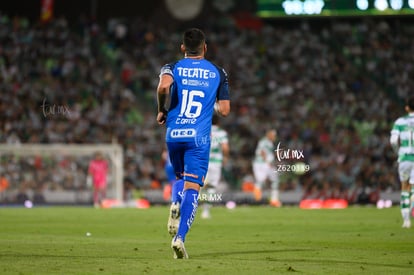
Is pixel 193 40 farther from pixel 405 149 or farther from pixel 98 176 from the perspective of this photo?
pixel 98 176

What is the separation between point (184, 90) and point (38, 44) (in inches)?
1241

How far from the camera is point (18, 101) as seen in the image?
→ 3903cm

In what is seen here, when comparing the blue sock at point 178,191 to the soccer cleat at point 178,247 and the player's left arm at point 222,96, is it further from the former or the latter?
the player's left arm at point 222,96

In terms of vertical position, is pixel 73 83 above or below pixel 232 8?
below

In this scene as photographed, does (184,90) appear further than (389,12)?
No

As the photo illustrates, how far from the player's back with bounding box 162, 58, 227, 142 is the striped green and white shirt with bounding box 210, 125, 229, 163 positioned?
1296 centimetres

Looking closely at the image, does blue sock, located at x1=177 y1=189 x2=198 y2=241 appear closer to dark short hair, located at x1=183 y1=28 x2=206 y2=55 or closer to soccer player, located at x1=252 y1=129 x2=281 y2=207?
dark short hair, located at x1=183 y1=28 x2=206 y2=55

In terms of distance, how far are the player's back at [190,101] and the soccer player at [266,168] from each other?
793 inches

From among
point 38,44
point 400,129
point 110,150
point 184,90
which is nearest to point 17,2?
point 38,44

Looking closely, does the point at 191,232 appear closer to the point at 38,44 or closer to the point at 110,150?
the point at 110,150

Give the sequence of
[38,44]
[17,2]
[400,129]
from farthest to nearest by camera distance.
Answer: [17,2]
[38,44]
[400,129]

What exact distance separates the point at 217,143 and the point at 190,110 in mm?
13971

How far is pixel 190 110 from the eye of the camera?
12.0m

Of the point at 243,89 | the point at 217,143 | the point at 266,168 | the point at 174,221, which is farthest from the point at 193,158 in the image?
the point at 243,89
